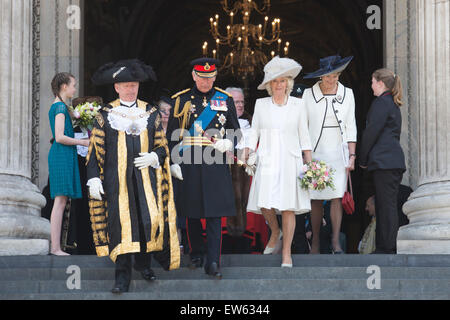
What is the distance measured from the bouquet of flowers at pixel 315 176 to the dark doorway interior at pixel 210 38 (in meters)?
8.29

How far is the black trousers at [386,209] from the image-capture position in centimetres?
1077

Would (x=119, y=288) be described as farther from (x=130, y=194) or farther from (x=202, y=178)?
(x=202, y=178)

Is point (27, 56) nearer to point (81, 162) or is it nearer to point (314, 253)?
point (81, 162)

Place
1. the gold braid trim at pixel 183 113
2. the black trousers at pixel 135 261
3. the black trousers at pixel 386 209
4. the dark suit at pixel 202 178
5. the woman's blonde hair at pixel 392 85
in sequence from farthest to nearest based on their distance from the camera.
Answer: the woman's blonde hair at pixel 392 85 → the black trousers at pixel 386 209 → the gold braid trim at pixel 183 113 → the dark suit at pixel 202 178 → the black trousers at pixel 135 261

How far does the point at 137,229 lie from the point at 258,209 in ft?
5.56

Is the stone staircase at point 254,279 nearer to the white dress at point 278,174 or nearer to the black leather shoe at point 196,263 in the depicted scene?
the black leather shoe at point 196,263

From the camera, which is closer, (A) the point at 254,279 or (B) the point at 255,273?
(A) the point at 254,279

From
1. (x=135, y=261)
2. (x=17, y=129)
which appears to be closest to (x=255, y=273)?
(x=135, y=261)

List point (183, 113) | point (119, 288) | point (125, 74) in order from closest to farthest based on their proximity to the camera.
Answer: point (119, 288), point (125, 74), point (183, 113)

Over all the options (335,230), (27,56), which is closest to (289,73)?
(335,230)

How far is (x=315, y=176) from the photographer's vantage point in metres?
10.1

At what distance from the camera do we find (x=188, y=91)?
33.4 feet

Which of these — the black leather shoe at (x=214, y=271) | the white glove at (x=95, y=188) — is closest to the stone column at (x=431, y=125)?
the black leather shoe at (x=214, y=271)

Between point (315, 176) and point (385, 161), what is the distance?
44.9 inches
